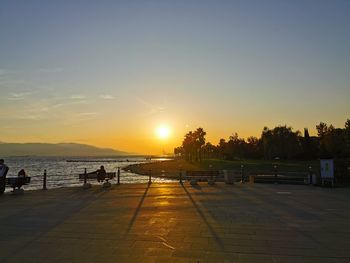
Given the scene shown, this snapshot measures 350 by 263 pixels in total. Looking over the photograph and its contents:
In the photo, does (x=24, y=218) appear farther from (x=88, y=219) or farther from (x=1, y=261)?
(x=1, y=261)

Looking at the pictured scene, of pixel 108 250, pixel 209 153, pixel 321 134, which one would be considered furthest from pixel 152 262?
pixel 209 153

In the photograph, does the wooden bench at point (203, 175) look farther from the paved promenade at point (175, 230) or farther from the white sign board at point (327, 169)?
the paved promenade at point (175, 230)

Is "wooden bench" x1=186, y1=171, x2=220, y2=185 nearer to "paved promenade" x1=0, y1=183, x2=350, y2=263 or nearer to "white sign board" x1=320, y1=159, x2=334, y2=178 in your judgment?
"white sign board" x1=320, y1=159, x2=334, y2=178

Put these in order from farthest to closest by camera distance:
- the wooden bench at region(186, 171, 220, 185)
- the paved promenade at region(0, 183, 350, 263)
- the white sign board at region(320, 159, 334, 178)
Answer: the wooden bench at region(186, 171, 220, 185) < the white sign board at region(320, 159, 334, 178) < the paved promenade at region(0, 183, 350, 263)

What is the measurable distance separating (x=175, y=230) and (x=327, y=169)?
15.2 meters

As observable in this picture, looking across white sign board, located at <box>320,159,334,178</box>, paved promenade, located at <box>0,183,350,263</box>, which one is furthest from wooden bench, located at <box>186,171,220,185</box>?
paved promenade, located at <box>0,183,350,263</box>

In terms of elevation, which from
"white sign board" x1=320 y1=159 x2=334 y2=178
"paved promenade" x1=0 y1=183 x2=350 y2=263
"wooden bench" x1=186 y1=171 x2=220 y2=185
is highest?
"white sign board" x1=320 y1=159 x2=334 y2=178

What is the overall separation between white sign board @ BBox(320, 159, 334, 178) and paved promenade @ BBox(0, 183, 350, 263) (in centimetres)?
584

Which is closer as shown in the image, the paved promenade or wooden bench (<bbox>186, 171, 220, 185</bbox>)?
the paved promenade

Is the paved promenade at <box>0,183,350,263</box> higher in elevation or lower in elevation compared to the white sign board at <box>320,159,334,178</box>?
lower

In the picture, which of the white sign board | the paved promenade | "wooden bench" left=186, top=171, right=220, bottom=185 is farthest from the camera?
"wooden bench" left=186, top=171, right=220, bottom=185

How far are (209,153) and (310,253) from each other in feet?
558

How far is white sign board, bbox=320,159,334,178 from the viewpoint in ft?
69.0

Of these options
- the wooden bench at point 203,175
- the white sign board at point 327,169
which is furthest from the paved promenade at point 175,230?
the wooden bench at point 203,175
